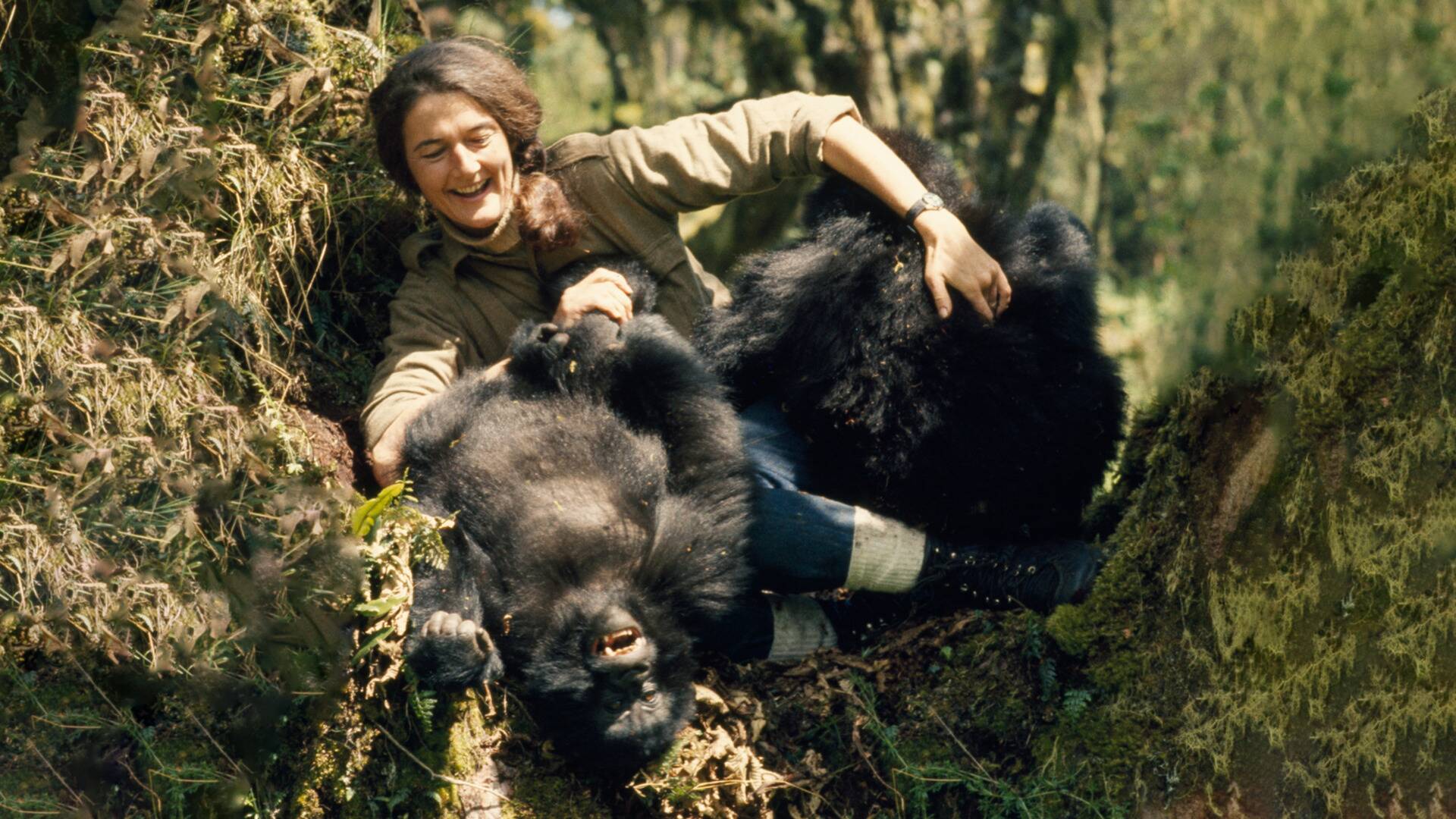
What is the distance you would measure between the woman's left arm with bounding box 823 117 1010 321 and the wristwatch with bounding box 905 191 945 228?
11 mm

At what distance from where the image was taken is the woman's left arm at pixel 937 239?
328cm

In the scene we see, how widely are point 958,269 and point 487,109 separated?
1.44 m

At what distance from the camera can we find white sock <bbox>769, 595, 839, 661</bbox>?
10.9ft

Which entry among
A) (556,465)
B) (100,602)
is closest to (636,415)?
(556,465)

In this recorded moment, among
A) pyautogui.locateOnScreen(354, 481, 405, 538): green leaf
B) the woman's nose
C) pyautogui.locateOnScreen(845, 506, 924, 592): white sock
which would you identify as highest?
the woman's nose

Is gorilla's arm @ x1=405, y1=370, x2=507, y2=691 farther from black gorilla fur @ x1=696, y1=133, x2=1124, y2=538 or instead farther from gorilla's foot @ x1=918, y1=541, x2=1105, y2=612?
gorilla's foot @ x1=918, y1=541, x2=1105, y2=612

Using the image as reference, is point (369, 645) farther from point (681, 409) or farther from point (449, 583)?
point (681, 409)

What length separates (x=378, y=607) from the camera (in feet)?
9.42

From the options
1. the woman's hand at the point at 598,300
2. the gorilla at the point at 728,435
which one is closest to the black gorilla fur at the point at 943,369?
the gorilla at the point at 728,435

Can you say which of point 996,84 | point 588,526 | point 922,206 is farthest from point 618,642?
point 996,84

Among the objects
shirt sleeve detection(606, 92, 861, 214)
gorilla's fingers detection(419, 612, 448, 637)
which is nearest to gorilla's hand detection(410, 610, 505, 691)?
gorilla's fingers detection(419, 612, 448, 637)

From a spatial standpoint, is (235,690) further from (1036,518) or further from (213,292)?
(1036,518)

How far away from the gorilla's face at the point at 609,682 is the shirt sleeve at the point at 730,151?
1.29 m

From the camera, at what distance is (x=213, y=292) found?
3.39m
